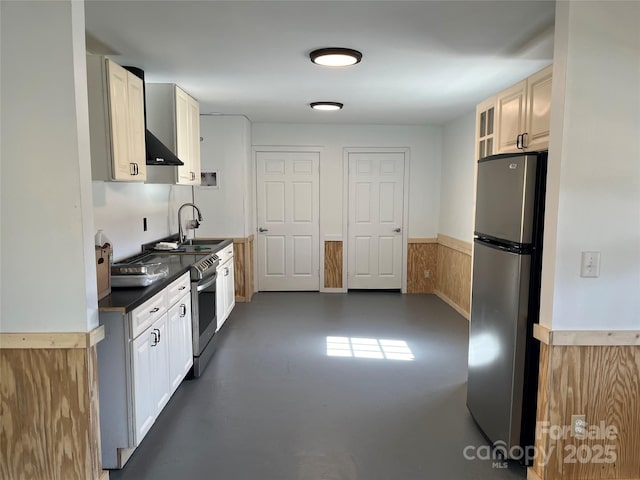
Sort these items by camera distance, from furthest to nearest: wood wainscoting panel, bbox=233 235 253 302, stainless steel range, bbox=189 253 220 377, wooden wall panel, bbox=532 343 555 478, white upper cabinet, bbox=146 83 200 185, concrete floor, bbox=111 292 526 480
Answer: wood wainscoting panel, bbox=233 235 253 302, white upper cabinet, bbox=146 83 200 185, stainless steel range, bbox=189 253 220 377, concrete floor, bbox=111 292 526 480, wooden wall panel, bbox=532 343 555 478

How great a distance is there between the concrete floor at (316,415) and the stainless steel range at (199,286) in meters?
0.20

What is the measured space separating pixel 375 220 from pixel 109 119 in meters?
4.17

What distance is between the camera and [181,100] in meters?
3.80

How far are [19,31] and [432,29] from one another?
204 cm

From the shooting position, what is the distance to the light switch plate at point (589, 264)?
76.6 inches

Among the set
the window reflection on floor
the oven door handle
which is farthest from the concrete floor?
the oven door handle

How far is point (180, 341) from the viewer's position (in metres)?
3.02

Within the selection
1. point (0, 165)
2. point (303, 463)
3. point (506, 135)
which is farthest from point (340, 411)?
point (0, 165)

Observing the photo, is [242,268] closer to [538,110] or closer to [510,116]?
[510,116]

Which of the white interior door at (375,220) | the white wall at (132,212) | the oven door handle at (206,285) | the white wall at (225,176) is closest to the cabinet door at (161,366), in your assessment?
the oven door handle at (206,285)

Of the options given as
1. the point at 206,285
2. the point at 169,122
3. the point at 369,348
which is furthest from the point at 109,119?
the point at 369,348

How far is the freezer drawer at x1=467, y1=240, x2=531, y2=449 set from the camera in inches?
86.7

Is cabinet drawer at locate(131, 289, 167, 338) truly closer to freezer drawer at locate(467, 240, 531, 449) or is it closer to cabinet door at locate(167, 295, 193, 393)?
cabinet door at locate(167, 295, 193, 393)

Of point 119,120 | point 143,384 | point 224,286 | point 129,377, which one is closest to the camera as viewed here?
point 129,377
